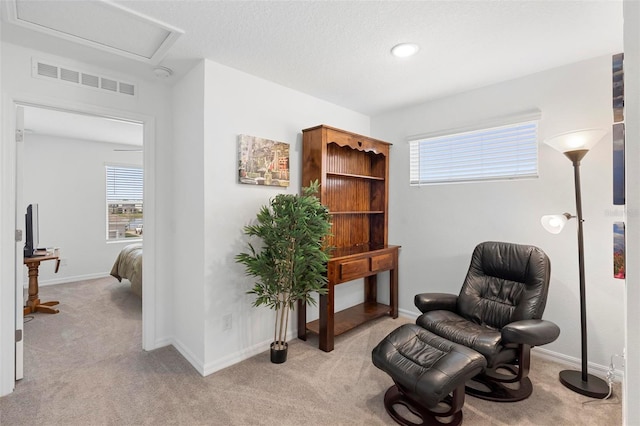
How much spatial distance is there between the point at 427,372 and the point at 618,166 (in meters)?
1.93

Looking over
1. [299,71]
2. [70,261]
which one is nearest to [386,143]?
[299,71]

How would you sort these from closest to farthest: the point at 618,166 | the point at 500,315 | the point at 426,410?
1. the point at 426,410
2. the point at 618,166
3. the point at 500,315

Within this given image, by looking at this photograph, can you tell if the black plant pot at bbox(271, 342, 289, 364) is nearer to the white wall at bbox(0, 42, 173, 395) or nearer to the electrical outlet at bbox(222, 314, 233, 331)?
the electrical outlet at bbox(222, 314, 233, 331)

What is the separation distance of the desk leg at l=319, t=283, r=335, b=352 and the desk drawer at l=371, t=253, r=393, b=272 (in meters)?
0.64

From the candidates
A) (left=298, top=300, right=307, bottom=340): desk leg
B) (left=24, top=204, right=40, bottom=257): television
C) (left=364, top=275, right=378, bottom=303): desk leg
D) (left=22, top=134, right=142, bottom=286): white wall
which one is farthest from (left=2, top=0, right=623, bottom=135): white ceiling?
(left=22, top=134, right=142, bottom=286): white wall

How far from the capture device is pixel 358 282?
3.78 m

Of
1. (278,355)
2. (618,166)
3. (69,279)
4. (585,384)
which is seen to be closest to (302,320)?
(278,355)

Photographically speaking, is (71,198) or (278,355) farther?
(71,198)

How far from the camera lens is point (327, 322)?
274cm

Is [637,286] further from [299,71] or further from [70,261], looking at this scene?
[70,261]

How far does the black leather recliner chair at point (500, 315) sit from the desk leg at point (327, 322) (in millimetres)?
776

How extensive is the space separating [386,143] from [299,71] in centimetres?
143

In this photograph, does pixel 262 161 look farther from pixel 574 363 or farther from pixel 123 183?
pixel 123 183

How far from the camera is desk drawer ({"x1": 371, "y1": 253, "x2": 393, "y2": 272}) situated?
10.4ft
